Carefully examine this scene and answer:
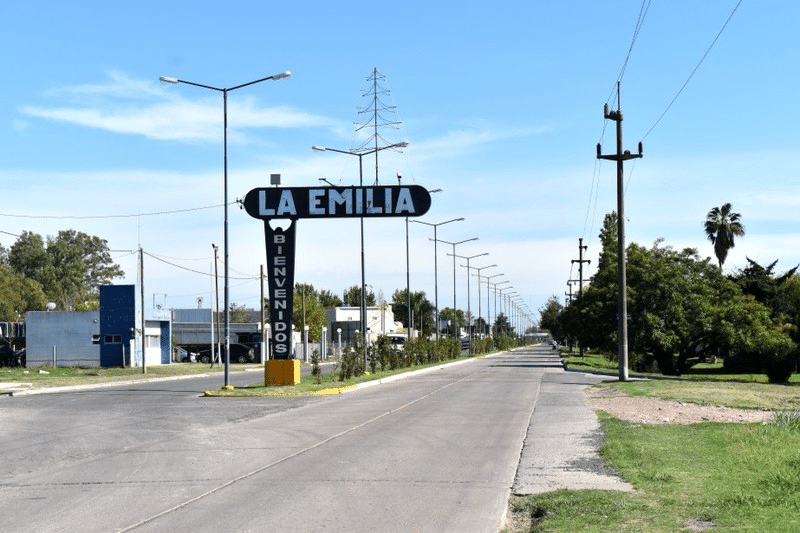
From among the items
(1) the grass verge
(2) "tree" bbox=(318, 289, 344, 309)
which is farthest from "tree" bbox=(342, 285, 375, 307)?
(1) the grass verge

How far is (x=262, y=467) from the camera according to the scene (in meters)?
14.2

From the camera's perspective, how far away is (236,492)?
468 inches

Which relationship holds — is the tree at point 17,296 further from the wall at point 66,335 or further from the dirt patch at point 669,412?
the dirt patch at point 669,412

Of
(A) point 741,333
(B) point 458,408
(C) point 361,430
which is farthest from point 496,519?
(A) point 741,333

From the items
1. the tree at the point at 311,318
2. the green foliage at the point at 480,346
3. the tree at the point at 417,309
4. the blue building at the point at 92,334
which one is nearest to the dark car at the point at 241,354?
the blue building at the point at 92,334

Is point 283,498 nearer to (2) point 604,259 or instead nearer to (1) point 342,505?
(1) point 342,505

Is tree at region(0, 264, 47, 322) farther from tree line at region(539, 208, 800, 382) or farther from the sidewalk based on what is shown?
the sidewalk

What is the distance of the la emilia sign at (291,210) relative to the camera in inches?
1460

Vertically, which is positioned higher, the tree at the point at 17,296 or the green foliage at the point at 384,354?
the tree at the point at 17,296

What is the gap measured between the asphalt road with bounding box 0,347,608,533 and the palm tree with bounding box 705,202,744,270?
7142cm

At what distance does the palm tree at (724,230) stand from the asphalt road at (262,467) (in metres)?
71.4

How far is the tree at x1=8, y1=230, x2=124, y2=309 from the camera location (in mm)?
139000

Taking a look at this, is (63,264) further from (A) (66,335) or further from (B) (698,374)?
(B) (698,374)

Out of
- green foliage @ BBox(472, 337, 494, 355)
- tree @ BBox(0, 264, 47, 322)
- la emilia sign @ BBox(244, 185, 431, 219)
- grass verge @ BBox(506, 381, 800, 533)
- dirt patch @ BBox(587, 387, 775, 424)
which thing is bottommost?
green foliage @ BBox(472, 337, 494, 355)
